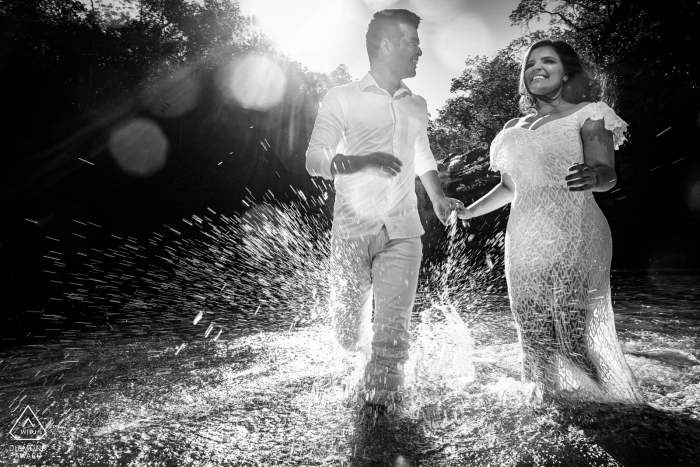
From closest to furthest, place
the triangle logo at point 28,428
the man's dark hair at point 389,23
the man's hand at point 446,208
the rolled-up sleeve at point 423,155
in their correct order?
the triangle logo at point 28,428 → the man's dark hair at point 389,23 → the man's hand at point 446,208 → the rolled-up sleeve at point 423,155

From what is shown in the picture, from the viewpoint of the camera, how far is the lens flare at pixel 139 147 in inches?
1046

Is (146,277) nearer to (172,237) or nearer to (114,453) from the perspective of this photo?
(172,237)

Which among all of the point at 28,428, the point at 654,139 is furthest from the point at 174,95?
the point at 28,428

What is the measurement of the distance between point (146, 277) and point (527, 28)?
25867 millimetres

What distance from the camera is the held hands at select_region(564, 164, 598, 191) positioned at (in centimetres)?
234

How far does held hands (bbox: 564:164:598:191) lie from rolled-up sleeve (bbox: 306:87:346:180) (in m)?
1.31

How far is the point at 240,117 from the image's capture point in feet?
103

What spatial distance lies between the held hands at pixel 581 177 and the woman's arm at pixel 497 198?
2.21ft

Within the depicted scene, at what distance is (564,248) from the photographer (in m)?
2.60

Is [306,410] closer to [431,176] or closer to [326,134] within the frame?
[326,134]

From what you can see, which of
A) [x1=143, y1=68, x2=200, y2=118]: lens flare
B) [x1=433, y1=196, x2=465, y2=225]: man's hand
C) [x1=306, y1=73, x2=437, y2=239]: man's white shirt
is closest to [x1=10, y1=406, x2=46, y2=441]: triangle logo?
[x1=306, y1=73, x2=437, y2=239]: man's white shirt

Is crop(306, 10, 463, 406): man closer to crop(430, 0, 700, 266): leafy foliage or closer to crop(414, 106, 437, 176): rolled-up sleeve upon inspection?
crop(414, 106, 437, 176): rolled-up sleeve

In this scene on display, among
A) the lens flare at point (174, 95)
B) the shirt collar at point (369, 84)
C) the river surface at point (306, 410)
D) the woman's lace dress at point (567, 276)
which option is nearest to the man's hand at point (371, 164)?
the shirt collar at point (369, 84)

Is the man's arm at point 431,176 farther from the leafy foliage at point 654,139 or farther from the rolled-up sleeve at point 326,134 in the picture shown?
the leafy foliage at point 654,139
